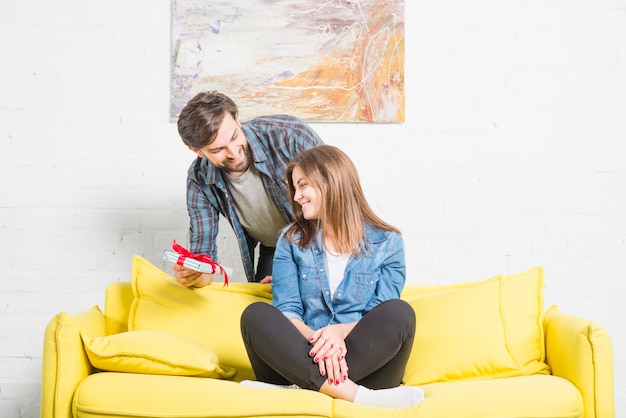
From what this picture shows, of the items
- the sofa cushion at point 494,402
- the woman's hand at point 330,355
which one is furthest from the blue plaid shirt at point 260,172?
the sofa cushion at point 494,402

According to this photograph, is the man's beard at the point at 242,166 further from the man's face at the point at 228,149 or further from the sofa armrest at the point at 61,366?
the sofa armrest at the point at 61,366

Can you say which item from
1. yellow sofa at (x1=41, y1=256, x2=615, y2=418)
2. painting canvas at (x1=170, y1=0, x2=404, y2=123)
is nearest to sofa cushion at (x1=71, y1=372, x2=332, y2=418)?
yellow sofa at (x1=41, y1=256, x2=615, y2=418)

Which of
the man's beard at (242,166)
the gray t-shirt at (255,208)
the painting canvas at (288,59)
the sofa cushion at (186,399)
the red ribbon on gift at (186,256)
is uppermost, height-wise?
the painting canvas at (288,59)

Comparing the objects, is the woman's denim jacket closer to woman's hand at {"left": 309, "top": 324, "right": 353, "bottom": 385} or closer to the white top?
the white top

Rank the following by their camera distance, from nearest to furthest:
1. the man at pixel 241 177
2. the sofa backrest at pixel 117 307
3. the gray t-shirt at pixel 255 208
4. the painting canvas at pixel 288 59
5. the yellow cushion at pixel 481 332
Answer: the yellow cushion at pixel 481 332, the man at pixel 241 177, the sofa backrest at pixel 117 307, the gray t-shirt at pixel 255 208, the painting canvas at pixel 288 59

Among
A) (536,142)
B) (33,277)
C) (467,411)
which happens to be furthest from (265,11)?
(467,411)

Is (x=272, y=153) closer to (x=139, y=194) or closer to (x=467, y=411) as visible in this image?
(x=139, y=194)

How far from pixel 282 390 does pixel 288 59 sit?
5.33 ft

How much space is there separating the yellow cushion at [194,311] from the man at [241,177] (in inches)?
2.2

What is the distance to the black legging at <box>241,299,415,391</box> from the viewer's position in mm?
1878

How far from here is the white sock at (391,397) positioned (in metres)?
1.83

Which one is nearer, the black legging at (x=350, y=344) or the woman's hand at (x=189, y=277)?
the black legging at (x=350, y=344)

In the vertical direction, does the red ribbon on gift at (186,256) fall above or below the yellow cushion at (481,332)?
above

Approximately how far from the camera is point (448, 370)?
2127 millimetres
